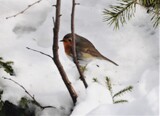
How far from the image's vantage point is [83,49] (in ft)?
11.9

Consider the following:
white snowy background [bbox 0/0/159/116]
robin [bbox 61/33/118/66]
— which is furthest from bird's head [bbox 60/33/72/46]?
white snowy background [bbox 0/0/159/116]

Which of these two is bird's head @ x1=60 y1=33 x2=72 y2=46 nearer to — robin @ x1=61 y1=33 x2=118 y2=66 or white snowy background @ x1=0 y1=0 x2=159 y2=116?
robin @ x1=61 y1=33 x2=118 y2=66

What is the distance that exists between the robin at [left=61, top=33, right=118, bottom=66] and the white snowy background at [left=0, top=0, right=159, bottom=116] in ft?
0.22

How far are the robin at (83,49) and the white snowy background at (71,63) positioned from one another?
7 cm

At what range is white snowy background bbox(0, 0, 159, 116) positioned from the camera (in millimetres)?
3111

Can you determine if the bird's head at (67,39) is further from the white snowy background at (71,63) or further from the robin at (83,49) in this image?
the white snowy background at (71,63)

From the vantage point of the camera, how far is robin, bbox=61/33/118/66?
3537 mm

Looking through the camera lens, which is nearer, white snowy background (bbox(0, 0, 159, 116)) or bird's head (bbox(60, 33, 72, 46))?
white snowy background (bbox(0, 0, 159, 116))

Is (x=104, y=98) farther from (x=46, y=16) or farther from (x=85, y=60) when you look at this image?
(x=46, y=16)

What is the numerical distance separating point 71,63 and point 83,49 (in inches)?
5.8

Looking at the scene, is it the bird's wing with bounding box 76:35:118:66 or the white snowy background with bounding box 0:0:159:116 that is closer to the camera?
the white snowy background with bounding box 0:0:159:116

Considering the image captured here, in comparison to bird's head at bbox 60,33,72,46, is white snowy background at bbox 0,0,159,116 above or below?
below

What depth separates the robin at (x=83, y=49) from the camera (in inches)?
139

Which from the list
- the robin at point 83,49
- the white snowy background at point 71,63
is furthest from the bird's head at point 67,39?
the white snowy background at point 71,63
